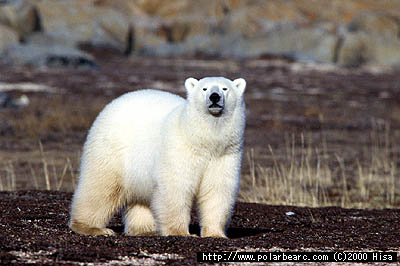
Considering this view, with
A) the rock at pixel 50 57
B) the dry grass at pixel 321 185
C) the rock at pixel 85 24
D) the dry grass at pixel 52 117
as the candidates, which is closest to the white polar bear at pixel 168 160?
the dry grass at pixel 321 185

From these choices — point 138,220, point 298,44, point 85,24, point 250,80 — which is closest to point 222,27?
point 298,44

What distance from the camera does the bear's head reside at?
6.81 meters

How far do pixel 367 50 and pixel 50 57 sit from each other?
32653 millimetres

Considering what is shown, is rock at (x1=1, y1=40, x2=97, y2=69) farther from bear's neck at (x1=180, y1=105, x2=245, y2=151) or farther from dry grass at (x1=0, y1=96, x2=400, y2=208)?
bear's neck at (x1=180, y1=105, x2=245, y2=151)

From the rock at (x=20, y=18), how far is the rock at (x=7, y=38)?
223 inches

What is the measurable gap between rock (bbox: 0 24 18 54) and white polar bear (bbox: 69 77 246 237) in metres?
49.0

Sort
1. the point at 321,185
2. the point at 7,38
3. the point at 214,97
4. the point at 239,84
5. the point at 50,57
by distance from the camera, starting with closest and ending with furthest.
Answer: the point at 214,97
the point at 239,84
the point at 321,185
the point at 50,57
the point at 7,38

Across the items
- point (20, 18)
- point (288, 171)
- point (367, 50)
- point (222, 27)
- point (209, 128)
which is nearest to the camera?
point (209, 128)

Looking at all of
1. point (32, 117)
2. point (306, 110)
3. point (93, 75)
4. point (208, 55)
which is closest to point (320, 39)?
point (208, 55)

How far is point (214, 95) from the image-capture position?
680 centimetres

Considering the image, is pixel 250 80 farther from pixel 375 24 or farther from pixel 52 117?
pixel 375 24

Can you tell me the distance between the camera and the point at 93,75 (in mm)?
42062

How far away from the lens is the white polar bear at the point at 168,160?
22.9 feet

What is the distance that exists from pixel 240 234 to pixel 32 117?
13.5 metres
